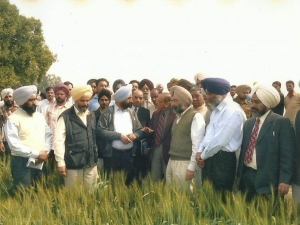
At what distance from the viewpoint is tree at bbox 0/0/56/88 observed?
35906 millimetres

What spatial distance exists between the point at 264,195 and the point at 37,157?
2.68 metres

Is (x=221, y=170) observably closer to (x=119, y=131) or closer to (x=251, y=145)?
(x=251, y=145)

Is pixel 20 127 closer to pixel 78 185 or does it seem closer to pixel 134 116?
pixel 78 185

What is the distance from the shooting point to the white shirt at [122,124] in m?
6.03

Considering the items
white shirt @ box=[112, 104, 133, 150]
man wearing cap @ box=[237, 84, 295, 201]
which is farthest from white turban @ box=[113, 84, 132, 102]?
man wearing cap @ box=[237, 84, 295, 201]

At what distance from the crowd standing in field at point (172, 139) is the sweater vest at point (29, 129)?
1 centimetres

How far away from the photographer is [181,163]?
5.42m

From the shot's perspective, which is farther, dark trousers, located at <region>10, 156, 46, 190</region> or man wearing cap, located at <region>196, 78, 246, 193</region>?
dark trousers, located at <region>10, 156, 46, 190</region>

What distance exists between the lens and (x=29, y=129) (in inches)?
221

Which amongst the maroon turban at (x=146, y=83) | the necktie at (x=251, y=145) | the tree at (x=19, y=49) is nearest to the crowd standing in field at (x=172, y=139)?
the necktie at (x=251, y=145)

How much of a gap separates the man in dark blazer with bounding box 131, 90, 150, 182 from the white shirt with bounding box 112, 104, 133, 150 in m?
0.25

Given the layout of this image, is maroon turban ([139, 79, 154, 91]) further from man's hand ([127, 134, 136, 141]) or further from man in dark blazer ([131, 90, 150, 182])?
man's hand ([127, 134, 136, 141])

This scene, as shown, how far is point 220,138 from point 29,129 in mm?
2317

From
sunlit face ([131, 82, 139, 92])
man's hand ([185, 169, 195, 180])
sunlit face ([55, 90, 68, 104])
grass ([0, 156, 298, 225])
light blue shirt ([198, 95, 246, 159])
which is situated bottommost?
grass ([0, 156, 298, 225])
